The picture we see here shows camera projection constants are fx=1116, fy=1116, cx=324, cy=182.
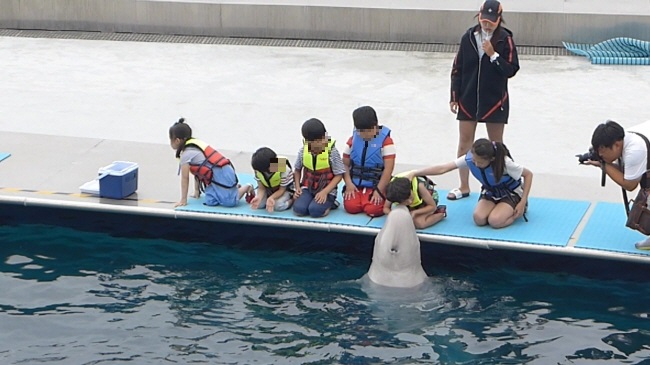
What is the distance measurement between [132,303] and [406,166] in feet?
11.7

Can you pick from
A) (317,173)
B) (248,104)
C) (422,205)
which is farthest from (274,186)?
(248,104)

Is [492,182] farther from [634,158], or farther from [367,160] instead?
[634,158]

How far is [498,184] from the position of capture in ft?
31.3

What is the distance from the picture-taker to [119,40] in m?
17.3

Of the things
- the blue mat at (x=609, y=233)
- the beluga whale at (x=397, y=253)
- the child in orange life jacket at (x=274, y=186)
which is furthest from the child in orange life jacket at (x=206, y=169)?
the blue mat at (x=609, y=233)

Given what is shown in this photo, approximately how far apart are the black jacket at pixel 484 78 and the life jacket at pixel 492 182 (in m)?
0.70

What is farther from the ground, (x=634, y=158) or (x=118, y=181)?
(x=634, y=158)

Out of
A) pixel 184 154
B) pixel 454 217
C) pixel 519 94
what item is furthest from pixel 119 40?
pixel 454 217

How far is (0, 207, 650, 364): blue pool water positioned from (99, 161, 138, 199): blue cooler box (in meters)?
0.25

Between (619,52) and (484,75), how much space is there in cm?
641

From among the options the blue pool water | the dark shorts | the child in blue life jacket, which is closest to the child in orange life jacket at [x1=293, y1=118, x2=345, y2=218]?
the blue pool water

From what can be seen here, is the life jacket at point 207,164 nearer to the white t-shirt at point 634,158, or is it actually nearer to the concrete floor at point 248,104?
the concrete floor at point 248,104

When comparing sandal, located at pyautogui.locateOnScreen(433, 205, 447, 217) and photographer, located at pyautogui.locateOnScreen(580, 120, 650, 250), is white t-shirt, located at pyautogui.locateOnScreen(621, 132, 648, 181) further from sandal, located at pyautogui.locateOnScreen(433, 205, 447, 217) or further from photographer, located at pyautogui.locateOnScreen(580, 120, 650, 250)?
sandal, located at pyautogui.locateOnScreen(433, 205, 447, 217)

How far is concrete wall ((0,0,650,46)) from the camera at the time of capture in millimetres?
16250
